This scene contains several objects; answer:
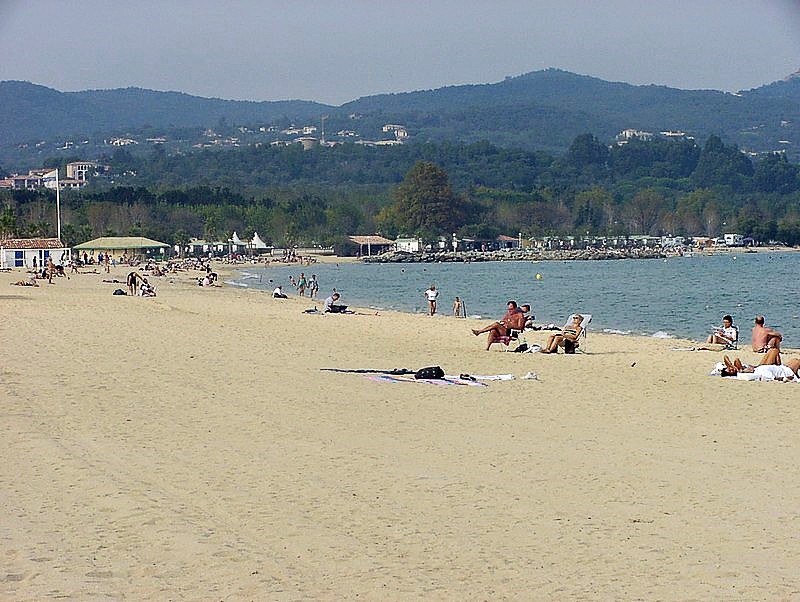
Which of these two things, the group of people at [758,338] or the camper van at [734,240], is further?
the camper van at [734,240]

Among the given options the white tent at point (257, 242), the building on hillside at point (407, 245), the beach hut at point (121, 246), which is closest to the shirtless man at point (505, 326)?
the beach hut at point (121, 246)

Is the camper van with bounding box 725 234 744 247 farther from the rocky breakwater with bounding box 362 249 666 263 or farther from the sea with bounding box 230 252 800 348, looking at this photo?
the sea with bounding box 230 252 800 348

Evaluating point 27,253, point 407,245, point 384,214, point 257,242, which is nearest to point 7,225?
point 27,253

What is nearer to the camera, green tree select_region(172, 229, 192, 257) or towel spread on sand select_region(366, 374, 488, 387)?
towel spread on sand select_region(366, 374, 488, 387)

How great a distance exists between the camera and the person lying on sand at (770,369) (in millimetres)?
12945

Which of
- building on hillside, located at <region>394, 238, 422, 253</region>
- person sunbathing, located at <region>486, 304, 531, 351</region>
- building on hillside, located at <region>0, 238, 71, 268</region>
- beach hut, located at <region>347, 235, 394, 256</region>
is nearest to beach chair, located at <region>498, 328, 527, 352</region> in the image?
person sunbathing, located at <region>486, 304, 531, 351</region>

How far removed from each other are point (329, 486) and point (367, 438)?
172cm

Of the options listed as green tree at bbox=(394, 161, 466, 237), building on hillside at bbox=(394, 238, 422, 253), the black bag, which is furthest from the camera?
green tree at bbox=(394, 161, 466, 237)

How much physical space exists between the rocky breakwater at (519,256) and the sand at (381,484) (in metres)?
95.1

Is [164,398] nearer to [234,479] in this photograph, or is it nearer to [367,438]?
Answer: [367,438]

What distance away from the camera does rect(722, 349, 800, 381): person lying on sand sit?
12945 millimetres

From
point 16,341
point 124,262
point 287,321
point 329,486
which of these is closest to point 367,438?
point 329,486

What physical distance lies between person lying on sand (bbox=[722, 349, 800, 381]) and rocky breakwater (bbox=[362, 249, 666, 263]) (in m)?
93.0

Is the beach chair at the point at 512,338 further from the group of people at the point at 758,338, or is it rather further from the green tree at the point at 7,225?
the green tree at the point at 7,225
